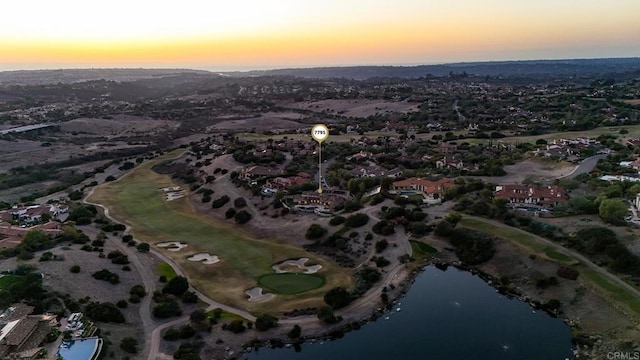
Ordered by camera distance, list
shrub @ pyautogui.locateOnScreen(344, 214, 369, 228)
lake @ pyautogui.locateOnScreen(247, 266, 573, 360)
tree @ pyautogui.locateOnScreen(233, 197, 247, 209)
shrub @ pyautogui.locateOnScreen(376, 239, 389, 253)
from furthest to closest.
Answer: tree @ pyautogui.locateOnScreen(233, 197, 247, 209), shrub @ pyautogui.locateOnScreen(344, 214, 369, 228), shrub @ pyautogui.locateOnScreen(376, 239, 389, 253), lake @ pyautogui.locateOnScreen(247, 266, 573, 360)

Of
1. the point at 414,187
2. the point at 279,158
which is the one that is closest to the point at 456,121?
the point at 279,158

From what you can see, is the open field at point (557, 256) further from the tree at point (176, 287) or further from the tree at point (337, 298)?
the tree at point (176, 287)

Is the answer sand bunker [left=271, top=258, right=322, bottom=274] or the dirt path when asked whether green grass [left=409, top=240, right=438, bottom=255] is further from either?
sand bunker [left=271, top=258, right=322, bottom=274]

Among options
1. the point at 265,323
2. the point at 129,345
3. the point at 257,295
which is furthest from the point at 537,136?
the point at 129,345

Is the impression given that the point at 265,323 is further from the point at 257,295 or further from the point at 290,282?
the point at 290,282

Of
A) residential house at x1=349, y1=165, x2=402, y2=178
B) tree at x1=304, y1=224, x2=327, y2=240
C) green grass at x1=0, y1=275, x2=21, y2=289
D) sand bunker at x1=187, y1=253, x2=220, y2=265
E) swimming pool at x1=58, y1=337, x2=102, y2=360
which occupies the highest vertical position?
green grass at x1=0, y1=275, x2=21, y2=289

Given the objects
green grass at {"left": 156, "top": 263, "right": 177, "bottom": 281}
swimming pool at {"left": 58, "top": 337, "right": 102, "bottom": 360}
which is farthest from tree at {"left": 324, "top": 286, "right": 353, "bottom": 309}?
swimming pool at {"left": 58, "top": 337, "right": 102, "bottom": 360}

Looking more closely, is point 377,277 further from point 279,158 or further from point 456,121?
point 456,121
